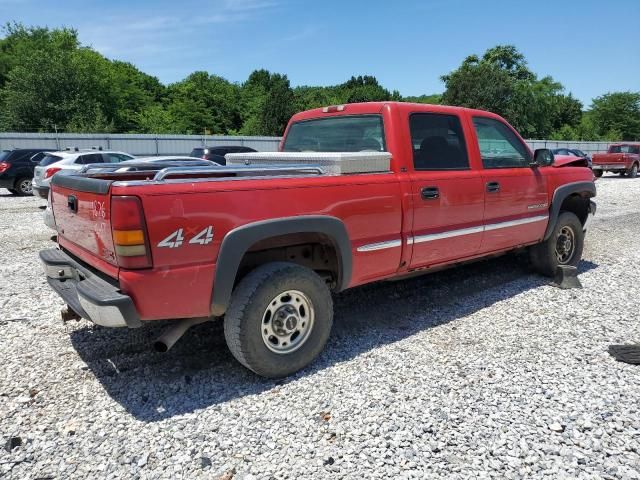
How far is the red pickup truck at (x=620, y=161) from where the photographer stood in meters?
26.0

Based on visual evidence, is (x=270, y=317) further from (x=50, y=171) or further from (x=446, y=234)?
(x=50, y=171)

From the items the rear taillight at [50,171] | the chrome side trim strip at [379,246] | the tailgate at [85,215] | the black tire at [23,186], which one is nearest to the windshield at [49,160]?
the rear taillight at [50,171]

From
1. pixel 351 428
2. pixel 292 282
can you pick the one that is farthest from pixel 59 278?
pixel 351 428

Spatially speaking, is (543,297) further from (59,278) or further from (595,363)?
(59,278)

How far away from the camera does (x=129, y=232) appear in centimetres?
280

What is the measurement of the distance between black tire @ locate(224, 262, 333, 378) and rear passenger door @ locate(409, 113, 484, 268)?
3.49 feet

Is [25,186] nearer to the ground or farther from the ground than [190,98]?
nearer to the ground

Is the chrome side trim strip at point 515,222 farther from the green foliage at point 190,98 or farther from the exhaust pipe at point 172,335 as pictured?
the green foliage at point 190,98

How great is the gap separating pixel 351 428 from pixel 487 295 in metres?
3.06

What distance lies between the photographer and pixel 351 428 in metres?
2.94

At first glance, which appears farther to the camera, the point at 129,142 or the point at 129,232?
the point at 129,142

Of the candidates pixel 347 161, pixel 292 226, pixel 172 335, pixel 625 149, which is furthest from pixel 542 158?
pixel 625 149

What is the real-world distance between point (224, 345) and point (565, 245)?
444 cm

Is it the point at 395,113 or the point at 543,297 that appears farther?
the point at 543,297
